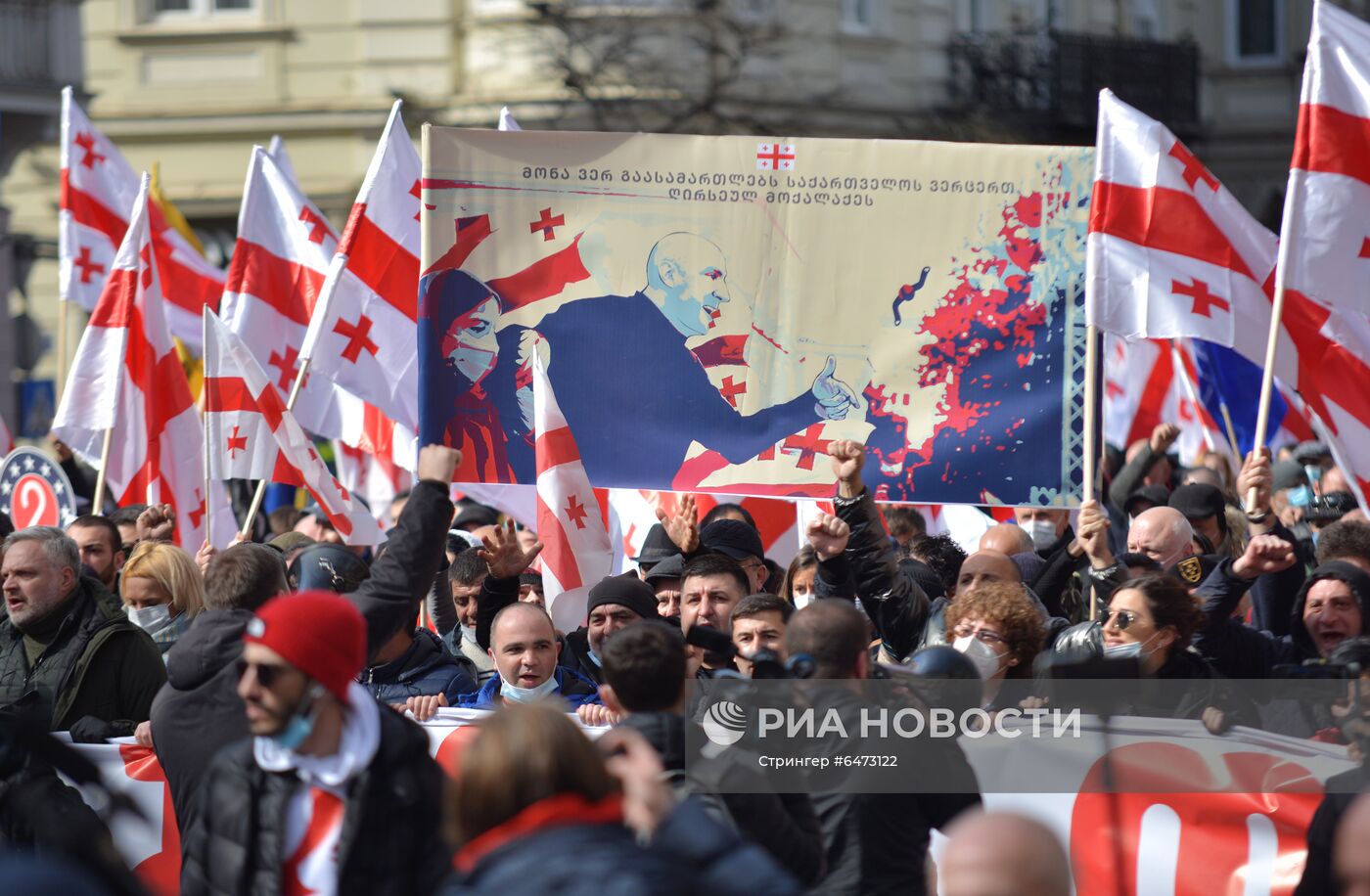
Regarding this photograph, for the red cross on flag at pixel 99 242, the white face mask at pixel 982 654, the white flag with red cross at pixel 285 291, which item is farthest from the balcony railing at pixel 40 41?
the white face mask at pixel 982 654

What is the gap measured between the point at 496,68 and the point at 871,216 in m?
15.7

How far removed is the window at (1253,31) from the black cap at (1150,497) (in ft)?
74.3

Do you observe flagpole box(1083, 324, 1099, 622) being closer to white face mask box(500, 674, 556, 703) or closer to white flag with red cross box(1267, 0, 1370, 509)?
white flag with red cross box(1267, 0, 1370, 509)

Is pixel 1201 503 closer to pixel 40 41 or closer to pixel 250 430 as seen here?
pixel 250 430

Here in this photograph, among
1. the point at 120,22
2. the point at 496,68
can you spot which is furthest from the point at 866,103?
the point at 120,22

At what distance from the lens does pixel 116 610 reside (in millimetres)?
6629

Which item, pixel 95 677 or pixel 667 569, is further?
pixel 667 569

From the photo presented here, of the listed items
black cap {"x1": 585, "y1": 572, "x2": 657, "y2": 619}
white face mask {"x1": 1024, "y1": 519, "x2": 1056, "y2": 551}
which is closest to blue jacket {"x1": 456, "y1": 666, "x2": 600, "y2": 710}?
black cap {"x1": 585, "y1": 572, "x2": 657, "y2": 619}

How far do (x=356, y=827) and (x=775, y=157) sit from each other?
421 centimetres

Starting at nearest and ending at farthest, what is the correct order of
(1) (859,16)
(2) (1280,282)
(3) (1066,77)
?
(2) (1280,282) < (1) (859,16) < (3) (1066,77)

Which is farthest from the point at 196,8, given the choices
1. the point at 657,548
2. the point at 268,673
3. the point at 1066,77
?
the point at 268,673

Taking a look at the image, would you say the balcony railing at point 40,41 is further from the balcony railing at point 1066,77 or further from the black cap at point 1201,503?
the black cap at point 1201,503

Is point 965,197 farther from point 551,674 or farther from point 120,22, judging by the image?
point 120,22

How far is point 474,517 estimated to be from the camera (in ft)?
33.7
